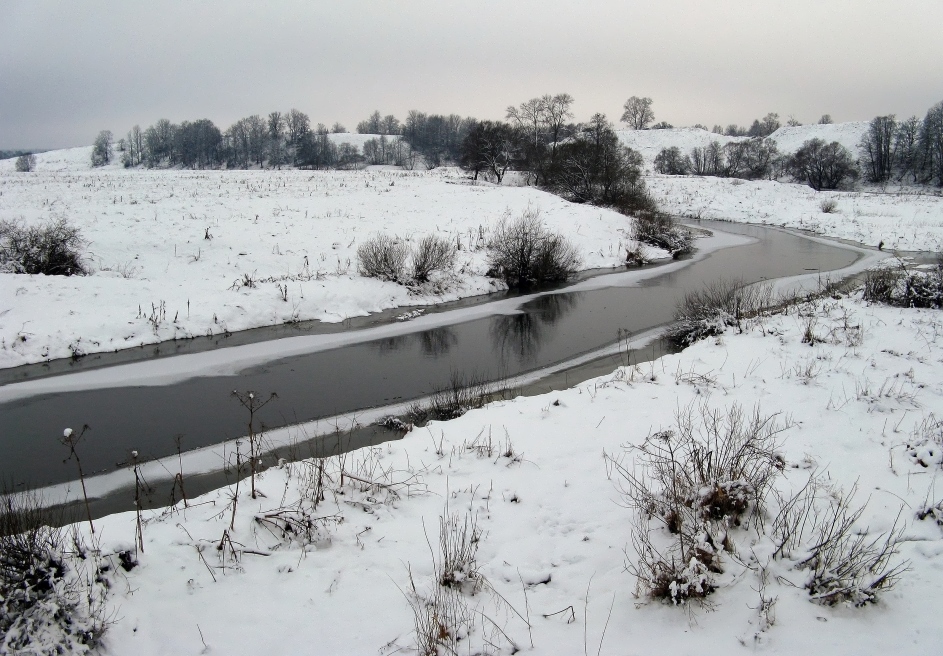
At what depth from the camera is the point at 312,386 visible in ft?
31.4

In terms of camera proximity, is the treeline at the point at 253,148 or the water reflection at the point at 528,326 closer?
the water reflection at the point at 528,326

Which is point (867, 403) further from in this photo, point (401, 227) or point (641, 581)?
point (401, 227)

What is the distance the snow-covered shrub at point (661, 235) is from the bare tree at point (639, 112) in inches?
3269

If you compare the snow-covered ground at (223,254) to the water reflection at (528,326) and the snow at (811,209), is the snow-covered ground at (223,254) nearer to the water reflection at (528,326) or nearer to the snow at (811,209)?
Answer: the water reflection at (528,326)

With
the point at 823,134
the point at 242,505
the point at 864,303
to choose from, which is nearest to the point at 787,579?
the point at 242,505

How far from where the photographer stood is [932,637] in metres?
2.91

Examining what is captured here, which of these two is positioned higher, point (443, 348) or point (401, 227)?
point (401, 227)

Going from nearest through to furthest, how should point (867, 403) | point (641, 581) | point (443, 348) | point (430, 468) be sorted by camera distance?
point (641, 581)
point (430, 468)
point (867, 403)
point (443, 348)

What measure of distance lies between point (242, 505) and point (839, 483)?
533 centimetres

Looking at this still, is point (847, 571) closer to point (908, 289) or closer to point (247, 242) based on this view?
point (908, 289)

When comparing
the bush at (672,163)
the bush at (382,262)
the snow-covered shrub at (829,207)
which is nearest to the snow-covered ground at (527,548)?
the bush at (382,262)

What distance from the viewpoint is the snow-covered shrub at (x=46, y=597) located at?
9.66 feet

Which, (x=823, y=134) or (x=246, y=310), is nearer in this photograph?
(x=246, y=310)

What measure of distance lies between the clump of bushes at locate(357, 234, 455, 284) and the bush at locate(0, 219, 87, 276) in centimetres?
742
